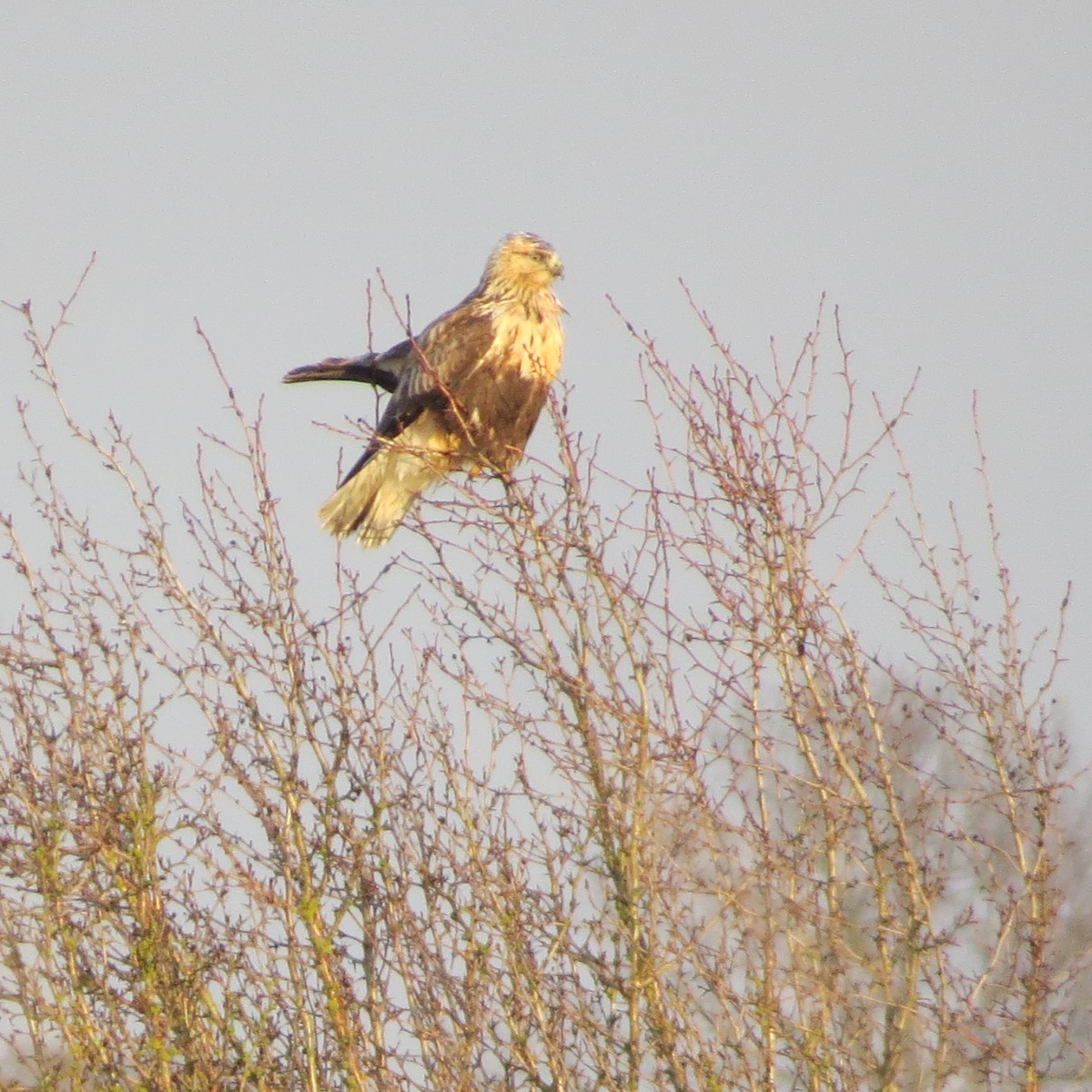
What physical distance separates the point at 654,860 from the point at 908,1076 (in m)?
0.95

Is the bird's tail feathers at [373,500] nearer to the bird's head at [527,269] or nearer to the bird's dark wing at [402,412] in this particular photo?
the bird's dark wing at [402,412]

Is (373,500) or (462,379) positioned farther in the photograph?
(373,500)

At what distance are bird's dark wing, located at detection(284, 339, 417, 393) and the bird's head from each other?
54 centimetres

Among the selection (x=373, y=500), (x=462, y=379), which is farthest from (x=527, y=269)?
(x=373, y=500)

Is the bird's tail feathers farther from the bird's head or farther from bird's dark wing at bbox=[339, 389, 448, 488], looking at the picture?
the bird's head

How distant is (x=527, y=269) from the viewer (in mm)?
8102

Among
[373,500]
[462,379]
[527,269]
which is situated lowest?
[373,500]

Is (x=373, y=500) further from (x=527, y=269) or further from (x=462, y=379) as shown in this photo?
(x=527, y=269)

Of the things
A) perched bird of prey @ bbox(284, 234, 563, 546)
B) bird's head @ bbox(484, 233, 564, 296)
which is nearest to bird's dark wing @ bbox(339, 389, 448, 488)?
perched bird of prey @ bbox(284, 234, 563, 546)

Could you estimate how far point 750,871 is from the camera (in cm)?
448

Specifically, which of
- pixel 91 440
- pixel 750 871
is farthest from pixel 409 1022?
pixel 91 440

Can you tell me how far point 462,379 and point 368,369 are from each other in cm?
68

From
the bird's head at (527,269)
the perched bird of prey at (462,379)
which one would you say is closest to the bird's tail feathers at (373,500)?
the perched bird of prey at (462,379)

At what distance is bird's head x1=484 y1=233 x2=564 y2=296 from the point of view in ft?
26.5
